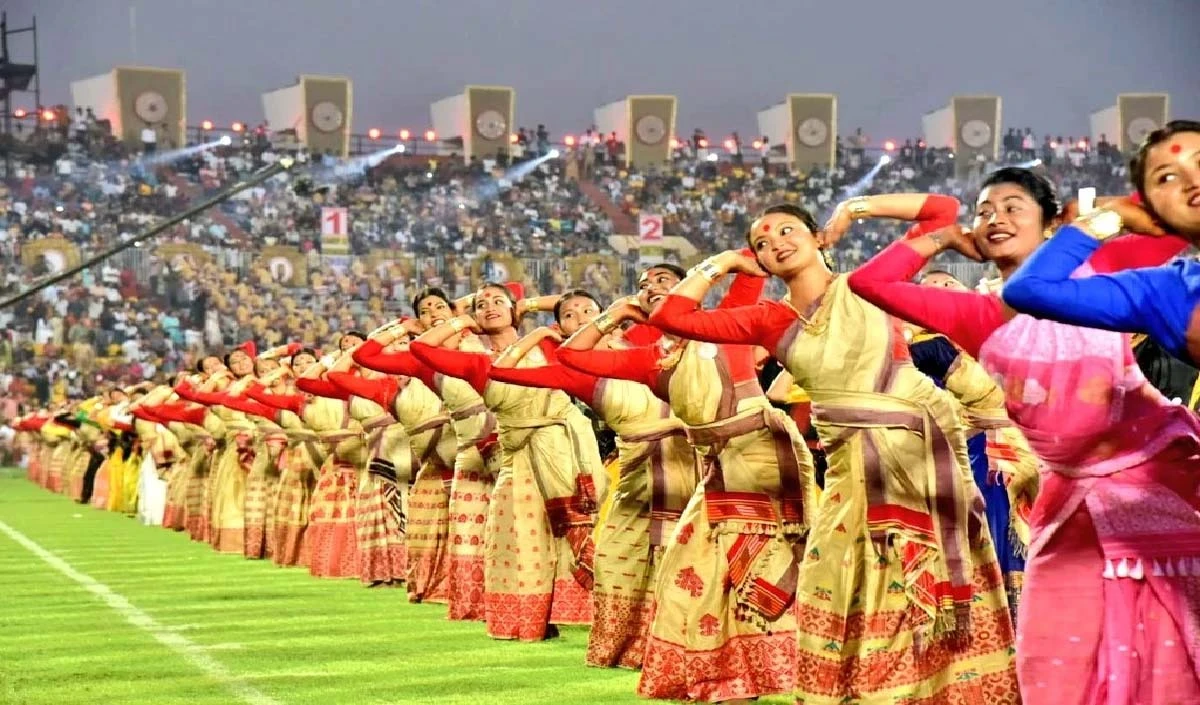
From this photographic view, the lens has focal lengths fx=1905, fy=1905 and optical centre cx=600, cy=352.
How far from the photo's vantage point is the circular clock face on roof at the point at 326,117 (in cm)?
5103

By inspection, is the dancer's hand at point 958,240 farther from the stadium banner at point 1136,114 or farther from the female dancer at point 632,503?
the stadium banner at point 1136,114

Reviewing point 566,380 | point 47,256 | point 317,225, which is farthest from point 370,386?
point 317,225

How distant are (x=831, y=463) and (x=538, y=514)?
4269 mm

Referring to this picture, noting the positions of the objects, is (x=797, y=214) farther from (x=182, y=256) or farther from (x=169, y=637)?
(x=182, y=256)

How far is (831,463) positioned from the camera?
20.8ft

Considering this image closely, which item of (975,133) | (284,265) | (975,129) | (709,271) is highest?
(975,129)

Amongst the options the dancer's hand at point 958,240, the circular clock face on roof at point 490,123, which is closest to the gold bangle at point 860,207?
the dancer's hand at point 958,240

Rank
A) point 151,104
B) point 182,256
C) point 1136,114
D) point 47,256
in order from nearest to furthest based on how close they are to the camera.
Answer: point 47,256 → point 182,256 → point 151,104 → point 1136,114

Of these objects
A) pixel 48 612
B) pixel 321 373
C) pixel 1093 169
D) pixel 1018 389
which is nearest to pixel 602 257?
pixel 1093 169

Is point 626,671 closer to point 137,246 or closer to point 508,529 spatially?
point 508,529

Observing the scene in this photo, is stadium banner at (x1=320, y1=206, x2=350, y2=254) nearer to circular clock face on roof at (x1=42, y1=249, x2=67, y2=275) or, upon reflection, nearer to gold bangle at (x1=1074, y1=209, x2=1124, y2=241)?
circular clock face on roof at (x1=42, y1=249, x2=67, y2=275)

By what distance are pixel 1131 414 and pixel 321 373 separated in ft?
36.7

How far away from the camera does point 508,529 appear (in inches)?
409

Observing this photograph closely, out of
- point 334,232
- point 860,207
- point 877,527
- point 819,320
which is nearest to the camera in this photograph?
point 860,207
